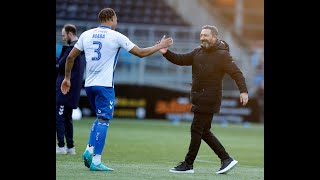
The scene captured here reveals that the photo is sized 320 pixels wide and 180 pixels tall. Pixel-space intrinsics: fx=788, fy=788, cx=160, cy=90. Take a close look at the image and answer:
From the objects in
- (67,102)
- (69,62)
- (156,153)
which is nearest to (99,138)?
(69,62)

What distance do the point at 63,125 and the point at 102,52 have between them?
2681 mm

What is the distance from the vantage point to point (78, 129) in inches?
697

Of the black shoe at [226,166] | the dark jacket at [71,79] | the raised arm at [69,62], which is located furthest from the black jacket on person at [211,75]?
the dark jacket at [71,79]

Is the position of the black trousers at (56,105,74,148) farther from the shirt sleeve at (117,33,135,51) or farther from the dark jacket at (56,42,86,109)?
the shirt sleeve at (117,33,135,51)

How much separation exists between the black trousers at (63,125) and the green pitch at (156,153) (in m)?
0.33

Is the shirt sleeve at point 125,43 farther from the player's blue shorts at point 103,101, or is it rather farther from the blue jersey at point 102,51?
the player's blue shorts at point 103,101

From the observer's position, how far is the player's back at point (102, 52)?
9.30 meters

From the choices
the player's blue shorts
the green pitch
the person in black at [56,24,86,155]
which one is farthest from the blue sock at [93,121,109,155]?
the person in black at [56,24,86,155]

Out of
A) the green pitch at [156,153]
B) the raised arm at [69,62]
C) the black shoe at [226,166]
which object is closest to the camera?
the green pitch at [156,153]

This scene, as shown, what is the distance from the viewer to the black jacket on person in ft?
31.0

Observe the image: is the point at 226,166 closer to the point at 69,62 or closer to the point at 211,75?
the point at 211,75

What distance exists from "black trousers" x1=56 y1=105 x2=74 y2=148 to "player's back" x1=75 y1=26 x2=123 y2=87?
2422mm
